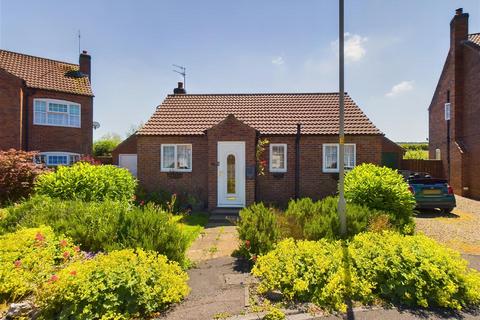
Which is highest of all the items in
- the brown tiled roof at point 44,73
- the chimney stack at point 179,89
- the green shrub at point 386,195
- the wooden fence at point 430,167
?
the brown tiled roof at point 44,73

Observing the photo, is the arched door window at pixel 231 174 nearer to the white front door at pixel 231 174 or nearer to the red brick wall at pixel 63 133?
the white front door at pixel 231 174

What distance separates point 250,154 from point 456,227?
24.4 ft

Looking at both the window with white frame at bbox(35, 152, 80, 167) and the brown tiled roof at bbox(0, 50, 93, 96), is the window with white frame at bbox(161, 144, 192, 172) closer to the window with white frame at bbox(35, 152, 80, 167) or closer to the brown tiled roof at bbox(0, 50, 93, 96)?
the window with white frame at bbox(35, 152, 80, 167)

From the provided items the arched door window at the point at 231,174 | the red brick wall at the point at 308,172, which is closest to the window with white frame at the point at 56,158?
the arched door window at the point at 231,174

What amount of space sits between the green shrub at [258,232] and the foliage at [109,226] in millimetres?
1227

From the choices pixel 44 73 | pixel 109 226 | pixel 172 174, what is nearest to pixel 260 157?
pixel 172 174

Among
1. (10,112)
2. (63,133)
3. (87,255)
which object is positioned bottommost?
(87,255)

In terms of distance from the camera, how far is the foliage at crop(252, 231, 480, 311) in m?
3.91

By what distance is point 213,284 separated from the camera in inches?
187

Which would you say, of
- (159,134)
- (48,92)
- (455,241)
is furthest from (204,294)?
(48,92)

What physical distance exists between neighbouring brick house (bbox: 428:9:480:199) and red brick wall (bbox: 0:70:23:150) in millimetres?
24902

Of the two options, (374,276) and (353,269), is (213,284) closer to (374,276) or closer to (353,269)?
(353,269)

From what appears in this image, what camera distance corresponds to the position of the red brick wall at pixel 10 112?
15.3 m

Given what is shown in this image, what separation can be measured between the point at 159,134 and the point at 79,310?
9416 mm
